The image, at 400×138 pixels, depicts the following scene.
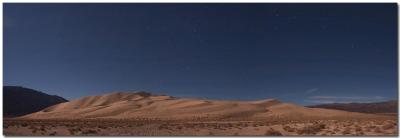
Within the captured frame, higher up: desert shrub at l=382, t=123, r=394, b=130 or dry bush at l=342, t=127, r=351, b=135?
desert shrub at l=382, t=123, r=394, b=130

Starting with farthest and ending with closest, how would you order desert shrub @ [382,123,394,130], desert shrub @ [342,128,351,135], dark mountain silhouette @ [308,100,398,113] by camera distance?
desert shrub @ [342,128,351,135]
desert shrub @ [382,123,394,130]
dark mountain silhouette @ [308,100,398,113]

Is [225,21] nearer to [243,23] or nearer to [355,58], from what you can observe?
[243,23]

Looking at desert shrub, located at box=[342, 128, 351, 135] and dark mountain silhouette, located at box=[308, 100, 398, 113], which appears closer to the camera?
dark mountain silhouette, located at box=[308, 100, 398, 113]

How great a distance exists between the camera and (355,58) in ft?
46.0

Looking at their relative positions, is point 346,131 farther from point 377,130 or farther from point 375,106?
point 375,106

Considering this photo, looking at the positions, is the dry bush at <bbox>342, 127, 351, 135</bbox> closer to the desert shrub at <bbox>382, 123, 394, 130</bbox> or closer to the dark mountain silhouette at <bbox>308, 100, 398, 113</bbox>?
the dark mountain silhouette at <bbox>308, 100, 398, 113</bbox>

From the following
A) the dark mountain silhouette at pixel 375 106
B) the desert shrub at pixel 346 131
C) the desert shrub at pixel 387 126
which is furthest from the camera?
the desert shrub at pixel 346 131

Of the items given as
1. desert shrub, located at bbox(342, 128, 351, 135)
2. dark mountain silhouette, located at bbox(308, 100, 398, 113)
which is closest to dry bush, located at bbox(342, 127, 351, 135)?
desert shrub, located at bbox(342, 128, 351, 135)

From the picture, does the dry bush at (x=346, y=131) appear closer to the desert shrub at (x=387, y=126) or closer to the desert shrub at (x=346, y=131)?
the desert shrub at (x=346, y=131)

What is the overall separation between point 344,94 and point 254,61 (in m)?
2.73

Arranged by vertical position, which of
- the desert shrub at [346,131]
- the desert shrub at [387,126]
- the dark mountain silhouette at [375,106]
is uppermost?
the dark mountain silhouette at [375,106]

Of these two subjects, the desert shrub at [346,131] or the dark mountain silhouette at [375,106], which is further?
the desert shrub at [346,131]

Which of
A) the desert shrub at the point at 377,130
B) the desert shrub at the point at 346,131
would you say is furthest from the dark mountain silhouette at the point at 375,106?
the desert shrub at the point at 346,131

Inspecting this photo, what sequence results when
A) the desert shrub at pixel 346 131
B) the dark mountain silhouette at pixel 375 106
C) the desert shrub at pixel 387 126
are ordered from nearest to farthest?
1. the dark mountain silhouette at pixel 375 106
2. the desert shrub at pixel 387 126
3. the desert shrub at pixel 346 131
